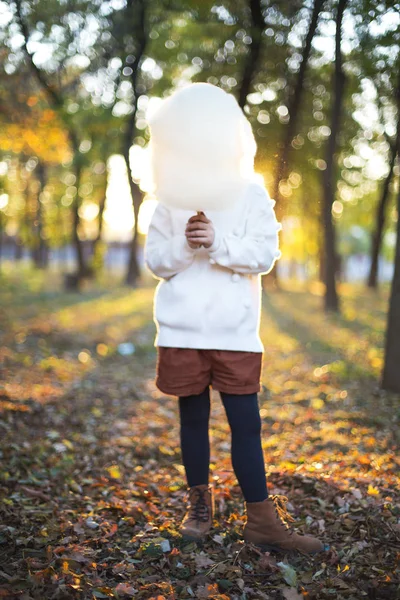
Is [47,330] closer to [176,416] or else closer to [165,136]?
[176,416]

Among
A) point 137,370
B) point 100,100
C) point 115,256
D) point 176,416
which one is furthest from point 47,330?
point 115,256

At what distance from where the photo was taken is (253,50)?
35.0ft

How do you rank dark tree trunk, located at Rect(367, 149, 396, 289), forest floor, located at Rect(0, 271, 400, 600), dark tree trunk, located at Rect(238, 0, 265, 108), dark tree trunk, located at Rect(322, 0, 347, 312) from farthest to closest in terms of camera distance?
dark tree trunk, located at Rect(367, 149, 396, 289) < dark tree trunk, located at Rect(322, 0, 347, 312) < dark tree trunk, located at Rect(238, 0, 265, 108) < forest floor, located at Rect(0, 271, 400, 600)

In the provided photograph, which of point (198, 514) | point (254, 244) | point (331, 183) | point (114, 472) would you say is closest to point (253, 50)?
point (331, 183)

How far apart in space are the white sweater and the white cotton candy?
0.42ft

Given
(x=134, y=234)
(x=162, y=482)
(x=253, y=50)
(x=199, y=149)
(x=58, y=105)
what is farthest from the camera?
(x=134, y=234)

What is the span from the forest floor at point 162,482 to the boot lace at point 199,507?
12 centimetres

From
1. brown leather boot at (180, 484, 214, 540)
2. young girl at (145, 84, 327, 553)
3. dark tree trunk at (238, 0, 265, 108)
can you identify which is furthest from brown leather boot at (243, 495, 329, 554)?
dark tree trunk at (238, 0, 265, 108)

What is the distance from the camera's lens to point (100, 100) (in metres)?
14.5

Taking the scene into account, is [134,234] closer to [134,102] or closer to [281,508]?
[134,102]

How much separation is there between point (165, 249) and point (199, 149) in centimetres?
52

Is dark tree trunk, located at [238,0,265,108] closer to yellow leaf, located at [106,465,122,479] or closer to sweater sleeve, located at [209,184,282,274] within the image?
sweater sleeve, located at [209,184,282,274]

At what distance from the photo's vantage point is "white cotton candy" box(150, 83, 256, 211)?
2.57 metres

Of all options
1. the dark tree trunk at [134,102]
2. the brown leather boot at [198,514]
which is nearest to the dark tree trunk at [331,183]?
the dark tree trunk at [134,102]
